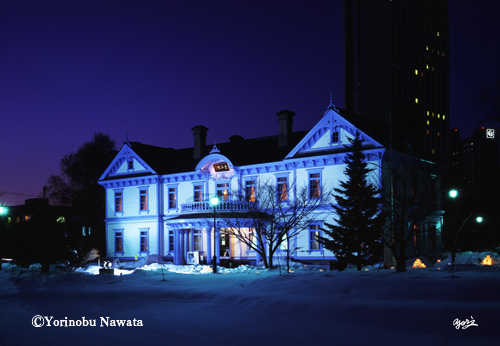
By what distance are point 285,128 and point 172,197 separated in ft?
36.9

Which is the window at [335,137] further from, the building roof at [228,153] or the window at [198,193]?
the window at [198,193]

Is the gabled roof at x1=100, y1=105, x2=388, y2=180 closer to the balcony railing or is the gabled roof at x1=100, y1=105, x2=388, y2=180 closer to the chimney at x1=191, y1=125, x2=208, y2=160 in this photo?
the chimney at x1=191, y1=125, x2=208, y2=160

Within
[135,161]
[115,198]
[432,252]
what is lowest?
[432,252]

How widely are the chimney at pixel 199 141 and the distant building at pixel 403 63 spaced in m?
78.6

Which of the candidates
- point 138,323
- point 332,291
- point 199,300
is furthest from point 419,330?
point 199,300

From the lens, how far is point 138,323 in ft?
44.9

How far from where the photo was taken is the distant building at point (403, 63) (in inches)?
4845

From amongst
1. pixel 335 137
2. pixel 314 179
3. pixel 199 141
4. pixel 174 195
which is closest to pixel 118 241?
pixel 174 195

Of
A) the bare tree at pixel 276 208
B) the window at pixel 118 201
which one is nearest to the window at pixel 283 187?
the bare tree at pixel 276 208

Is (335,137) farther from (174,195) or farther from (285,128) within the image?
(174,195)

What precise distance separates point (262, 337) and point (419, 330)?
366cm

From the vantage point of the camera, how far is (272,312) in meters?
15.3

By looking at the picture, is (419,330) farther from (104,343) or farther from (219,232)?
(219,232)

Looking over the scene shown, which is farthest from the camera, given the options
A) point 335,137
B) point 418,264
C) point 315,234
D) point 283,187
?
point 283,187
